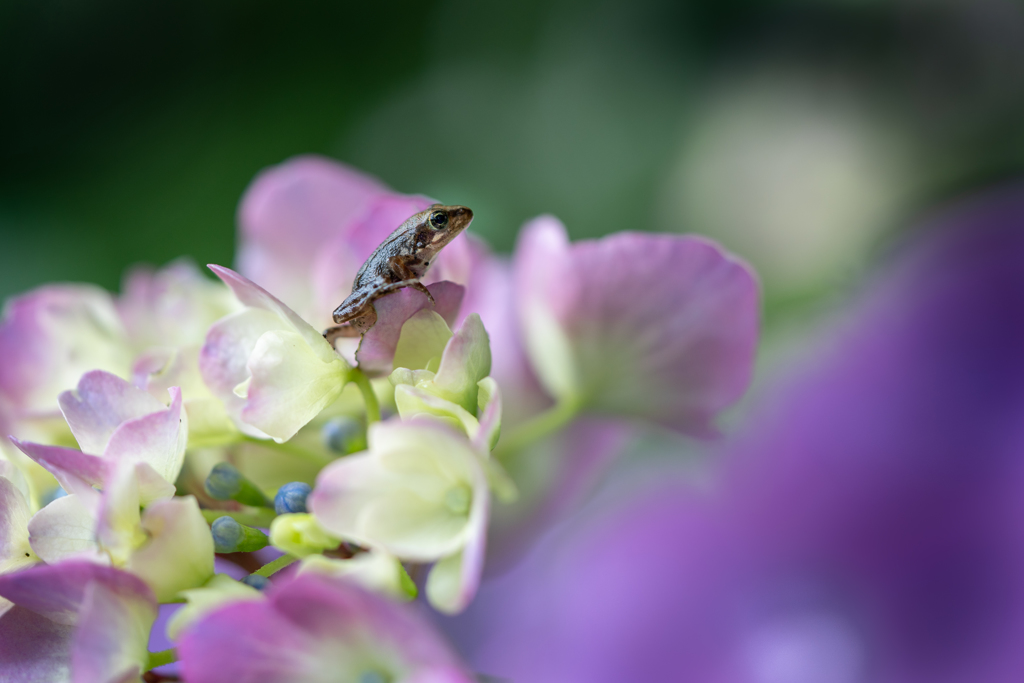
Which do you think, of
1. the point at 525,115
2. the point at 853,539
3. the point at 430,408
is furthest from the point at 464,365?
the point at 525,115

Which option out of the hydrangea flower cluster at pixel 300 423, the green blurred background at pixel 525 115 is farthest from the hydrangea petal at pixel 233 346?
the green blurred background at pixel 525 115

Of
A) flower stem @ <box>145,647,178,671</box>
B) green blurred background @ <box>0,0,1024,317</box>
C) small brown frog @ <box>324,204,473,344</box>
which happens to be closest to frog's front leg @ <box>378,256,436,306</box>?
small brown frog @ <box>324,204,473,344</box>

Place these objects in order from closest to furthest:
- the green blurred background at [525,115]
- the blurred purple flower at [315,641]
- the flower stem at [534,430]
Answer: the blurred purple flower at [315,641], the flower stem at [534,430], the green blurred background at [525,115]

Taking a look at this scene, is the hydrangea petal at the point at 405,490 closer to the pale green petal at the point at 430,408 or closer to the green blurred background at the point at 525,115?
the pale green petal at the point at 430,408

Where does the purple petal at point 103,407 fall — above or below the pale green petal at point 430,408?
below

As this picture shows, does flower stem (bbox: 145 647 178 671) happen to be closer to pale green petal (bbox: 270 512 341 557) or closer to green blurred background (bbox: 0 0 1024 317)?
pale green petal (bbox: 270 512 341 557)

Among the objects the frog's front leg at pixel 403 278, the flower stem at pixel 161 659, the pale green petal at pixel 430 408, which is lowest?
the flower stem at pixel 161 659

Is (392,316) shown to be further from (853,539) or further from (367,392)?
(853,539)
